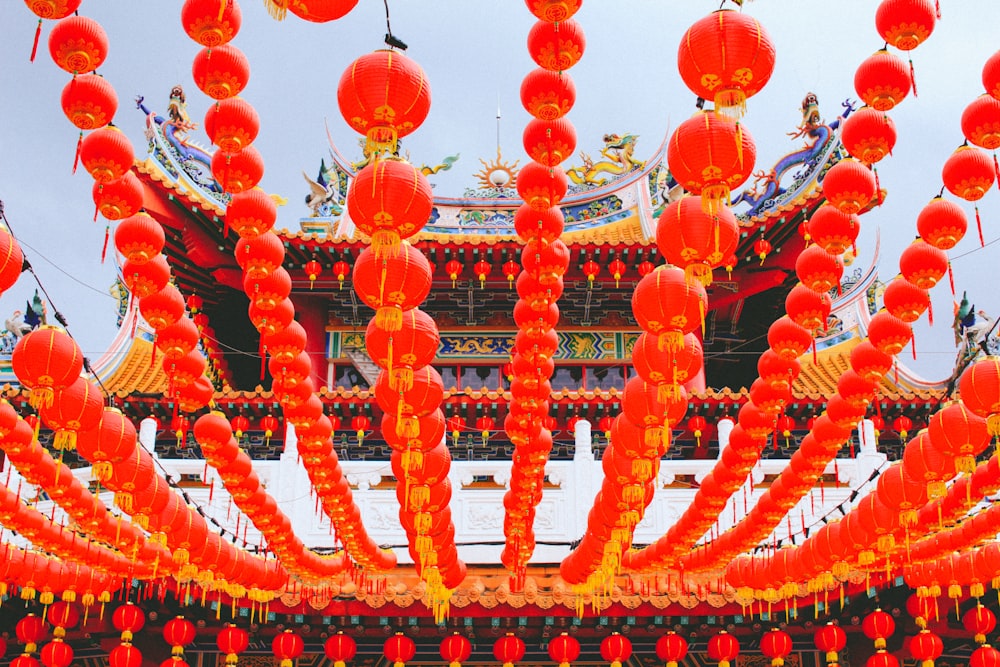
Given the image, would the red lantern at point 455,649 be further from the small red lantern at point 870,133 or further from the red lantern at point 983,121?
the red lantern at point 983,121

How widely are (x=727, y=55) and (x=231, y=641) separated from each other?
661 centimetres

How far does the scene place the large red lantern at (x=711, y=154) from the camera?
4.15m

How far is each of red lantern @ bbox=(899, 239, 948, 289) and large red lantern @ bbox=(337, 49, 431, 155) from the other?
9.85ft

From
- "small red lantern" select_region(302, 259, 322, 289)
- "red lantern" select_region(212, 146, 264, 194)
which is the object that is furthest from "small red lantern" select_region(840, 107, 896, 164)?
"small red lantern" select_region(302, 259, 322, 289)

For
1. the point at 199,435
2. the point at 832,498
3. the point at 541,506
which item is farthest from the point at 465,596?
the point at 832,498

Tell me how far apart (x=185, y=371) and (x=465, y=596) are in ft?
10.3

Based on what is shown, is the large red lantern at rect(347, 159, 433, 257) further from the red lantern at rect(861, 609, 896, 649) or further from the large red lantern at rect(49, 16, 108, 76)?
the red lantern at rect(861, 609, 896, 649)

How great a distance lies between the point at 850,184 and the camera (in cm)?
503

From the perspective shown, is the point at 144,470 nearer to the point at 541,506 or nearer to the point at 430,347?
the point at 430,347

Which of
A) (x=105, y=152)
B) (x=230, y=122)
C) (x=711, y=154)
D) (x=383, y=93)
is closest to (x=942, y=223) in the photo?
(x=711, y=154)

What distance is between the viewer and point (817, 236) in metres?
5.47

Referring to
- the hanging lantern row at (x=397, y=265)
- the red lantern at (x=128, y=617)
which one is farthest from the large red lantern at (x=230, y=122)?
the red lantern at (x=128, y=617)

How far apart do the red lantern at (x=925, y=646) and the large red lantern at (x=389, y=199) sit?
6.23 metres

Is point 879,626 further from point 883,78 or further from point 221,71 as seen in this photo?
point 221,71
